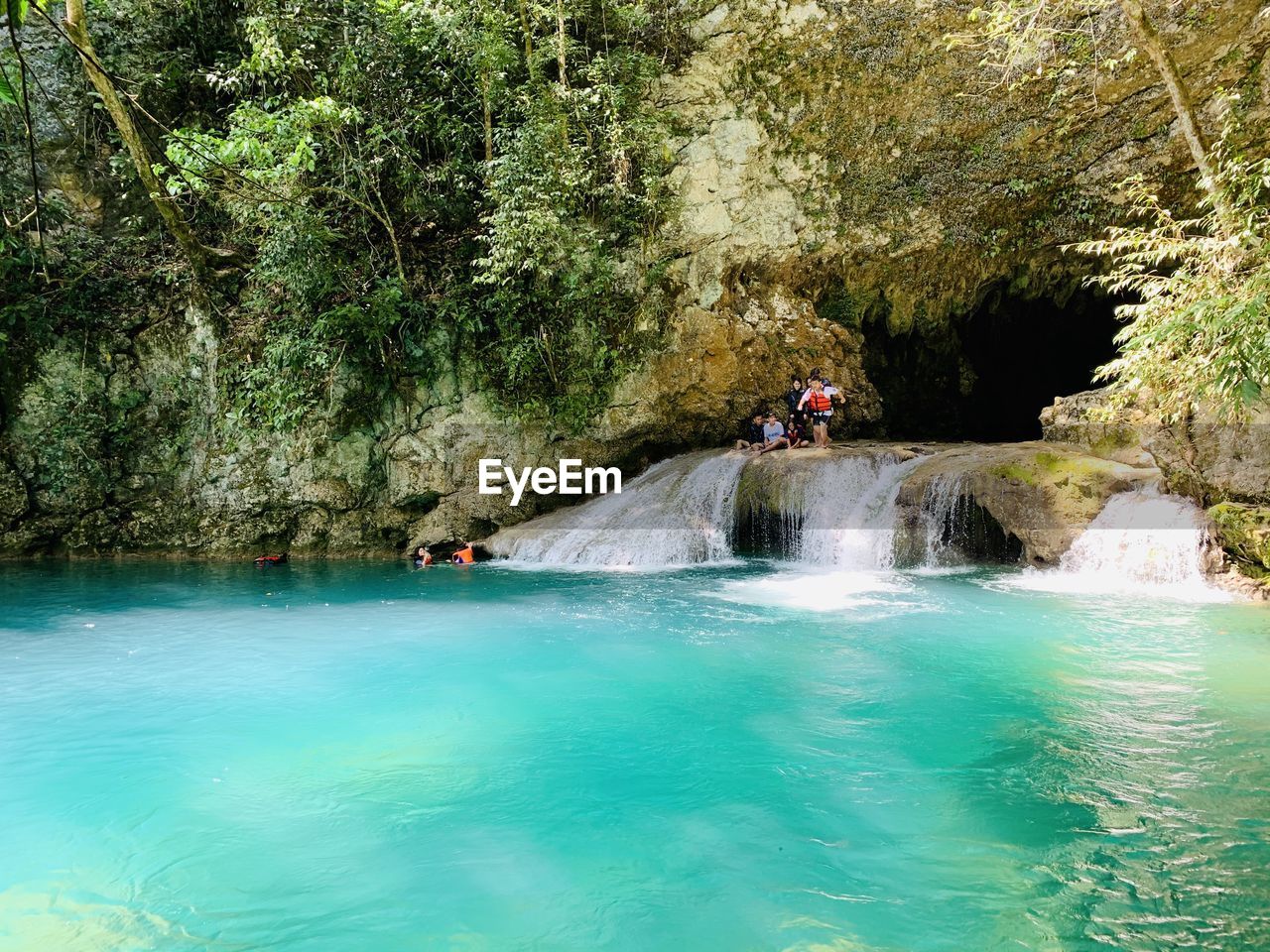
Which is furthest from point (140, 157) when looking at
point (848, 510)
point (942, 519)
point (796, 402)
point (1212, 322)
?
point (1212, 322)

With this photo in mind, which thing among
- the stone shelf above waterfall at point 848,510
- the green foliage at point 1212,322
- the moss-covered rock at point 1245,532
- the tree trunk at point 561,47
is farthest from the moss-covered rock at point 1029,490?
the tree trunk at point 561,47

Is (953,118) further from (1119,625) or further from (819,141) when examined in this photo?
(1119,625)

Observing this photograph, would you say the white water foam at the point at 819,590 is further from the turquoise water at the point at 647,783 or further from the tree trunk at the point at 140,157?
the tree trunk at the point at 140,157

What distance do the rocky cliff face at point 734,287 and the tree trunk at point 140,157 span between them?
1070mm

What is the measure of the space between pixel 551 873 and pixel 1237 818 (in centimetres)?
292

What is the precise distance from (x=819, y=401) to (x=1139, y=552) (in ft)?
Result: 17.3

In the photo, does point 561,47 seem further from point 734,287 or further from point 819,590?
point 819,590

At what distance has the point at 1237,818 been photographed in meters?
3.32

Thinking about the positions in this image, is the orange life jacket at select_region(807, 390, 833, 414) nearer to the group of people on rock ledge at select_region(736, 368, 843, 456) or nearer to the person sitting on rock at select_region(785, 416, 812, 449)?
the group of people on rock ledge at select_region(736, 368, 843, 456)

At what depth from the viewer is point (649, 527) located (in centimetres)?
1135

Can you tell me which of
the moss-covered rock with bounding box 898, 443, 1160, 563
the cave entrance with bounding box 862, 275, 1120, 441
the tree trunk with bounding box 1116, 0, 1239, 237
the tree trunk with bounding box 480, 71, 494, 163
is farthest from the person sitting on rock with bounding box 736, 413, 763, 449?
the tree trunk with bounding box 1116, 0, 1239, 237

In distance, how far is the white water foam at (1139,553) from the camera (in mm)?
Answer: 8109

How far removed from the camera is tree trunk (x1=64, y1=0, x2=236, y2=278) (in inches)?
338

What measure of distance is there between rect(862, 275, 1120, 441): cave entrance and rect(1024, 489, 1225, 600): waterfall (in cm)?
654
